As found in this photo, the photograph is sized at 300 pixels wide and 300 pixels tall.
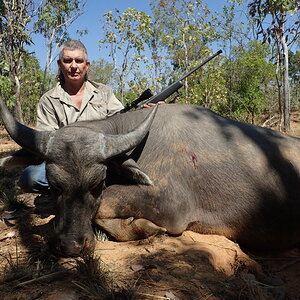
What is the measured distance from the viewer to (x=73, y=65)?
4.79 m

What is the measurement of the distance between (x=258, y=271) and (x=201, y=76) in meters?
14.6

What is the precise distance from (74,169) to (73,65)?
213cm

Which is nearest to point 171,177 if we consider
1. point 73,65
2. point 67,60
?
point 73,65

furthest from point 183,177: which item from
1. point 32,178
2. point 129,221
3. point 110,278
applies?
point 32,178

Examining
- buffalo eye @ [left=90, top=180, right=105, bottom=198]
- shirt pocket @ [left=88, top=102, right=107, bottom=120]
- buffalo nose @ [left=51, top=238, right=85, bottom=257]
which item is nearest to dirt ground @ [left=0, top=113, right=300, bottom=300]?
buffalo nose @ [left=51, top=238, right=85, bottom=257]

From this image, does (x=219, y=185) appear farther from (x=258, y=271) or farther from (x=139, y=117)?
(x=139, y=117)

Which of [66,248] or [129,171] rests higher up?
[129,171]

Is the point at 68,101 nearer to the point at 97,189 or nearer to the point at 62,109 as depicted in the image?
the point at 62,109

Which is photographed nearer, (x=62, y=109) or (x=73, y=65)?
(x=73, y=65)

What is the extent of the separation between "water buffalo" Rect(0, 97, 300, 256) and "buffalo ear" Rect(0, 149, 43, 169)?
28mm

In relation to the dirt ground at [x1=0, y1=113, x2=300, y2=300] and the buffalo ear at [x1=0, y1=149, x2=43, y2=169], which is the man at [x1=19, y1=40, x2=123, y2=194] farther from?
the dirt ground at [x1=0, y1=113, x2=300, y2=300]

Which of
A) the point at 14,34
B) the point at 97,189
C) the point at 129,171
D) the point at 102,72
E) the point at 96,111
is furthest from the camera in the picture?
the point at 102,72

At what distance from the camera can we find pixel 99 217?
359 centimetres

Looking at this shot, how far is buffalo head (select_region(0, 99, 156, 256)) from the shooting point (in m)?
3.11
